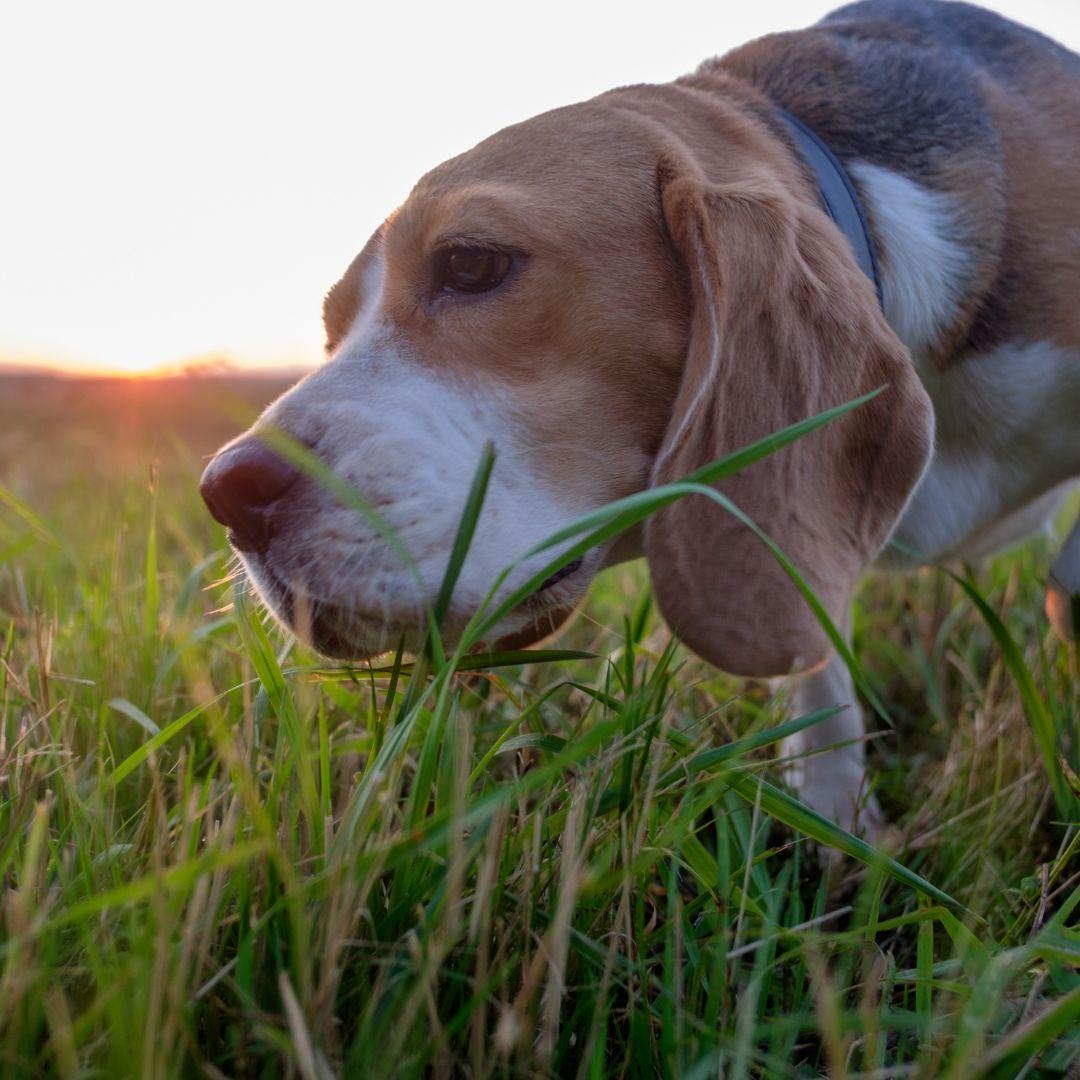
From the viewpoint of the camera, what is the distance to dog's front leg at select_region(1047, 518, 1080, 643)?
248 cm

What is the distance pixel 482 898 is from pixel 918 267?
1.75 meters

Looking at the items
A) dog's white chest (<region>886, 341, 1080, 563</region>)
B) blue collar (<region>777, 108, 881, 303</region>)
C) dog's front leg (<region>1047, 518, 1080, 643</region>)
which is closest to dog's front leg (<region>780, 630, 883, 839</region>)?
dog's white chest (<region>886, 341, 1080, 563</region>)

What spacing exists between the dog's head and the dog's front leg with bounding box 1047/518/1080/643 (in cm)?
82

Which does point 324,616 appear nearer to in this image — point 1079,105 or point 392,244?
point 392,244

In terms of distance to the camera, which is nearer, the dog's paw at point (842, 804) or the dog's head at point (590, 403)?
the dog's head at point (590, 403)

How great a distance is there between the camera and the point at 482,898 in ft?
3.56

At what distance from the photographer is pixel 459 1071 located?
1.13m

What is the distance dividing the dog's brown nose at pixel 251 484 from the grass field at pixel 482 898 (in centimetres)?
19

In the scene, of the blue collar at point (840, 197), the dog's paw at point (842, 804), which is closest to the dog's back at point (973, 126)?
the blue collar at point (840, 197)

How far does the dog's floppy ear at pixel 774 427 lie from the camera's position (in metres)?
1.76

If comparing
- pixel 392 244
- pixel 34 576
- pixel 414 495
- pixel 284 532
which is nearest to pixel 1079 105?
pixel 392 244

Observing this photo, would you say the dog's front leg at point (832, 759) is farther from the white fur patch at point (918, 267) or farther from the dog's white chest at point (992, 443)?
the white fur patch at point (918, 267)

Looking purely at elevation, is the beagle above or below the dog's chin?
above

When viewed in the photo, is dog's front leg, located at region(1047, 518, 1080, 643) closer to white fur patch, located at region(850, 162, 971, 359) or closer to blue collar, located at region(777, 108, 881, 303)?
white fur patch, located at region(850, 162, 971, 359)
